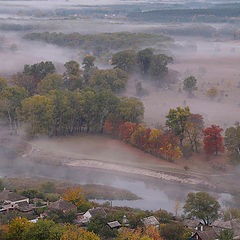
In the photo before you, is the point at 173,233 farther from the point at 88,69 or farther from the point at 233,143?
the point at 88,69

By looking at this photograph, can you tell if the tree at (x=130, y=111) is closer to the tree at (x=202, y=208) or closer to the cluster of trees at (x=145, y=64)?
the tree at (x=202, y=208)

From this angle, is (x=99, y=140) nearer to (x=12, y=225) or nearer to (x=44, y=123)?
(x=44, y=123)

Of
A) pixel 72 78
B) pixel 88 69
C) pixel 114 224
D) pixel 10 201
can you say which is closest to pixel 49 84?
pixel 72 78

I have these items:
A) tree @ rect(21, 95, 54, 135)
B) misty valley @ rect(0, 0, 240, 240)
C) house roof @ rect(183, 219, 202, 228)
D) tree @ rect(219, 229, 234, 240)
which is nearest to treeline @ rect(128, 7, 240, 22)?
misty valley @ rect(0, 0, 240, 240)

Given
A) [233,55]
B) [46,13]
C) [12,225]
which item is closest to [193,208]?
[12,225]

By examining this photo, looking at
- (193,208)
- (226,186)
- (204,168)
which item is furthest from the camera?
(204,168)

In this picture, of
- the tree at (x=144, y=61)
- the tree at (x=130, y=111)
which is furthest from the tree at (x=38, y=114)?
the tree at (x=144, y=61)

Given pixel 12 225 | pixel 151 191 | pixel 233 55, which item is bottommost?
pixel 151 191

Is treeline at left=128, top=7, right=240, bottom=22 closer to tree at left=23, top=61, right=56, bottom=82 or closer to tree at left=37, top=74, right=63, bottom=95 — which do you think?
tree at left=23, top=61, right=56, bottom=82
